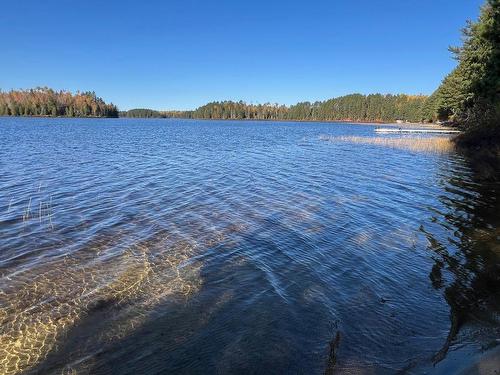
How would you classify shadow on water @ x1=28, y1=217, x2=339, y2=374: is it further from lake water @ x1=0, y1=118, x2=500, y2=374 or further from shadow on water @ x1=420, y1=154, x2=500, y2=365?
shadow on water @ x1=420, y1=154, x2=500, y2=365

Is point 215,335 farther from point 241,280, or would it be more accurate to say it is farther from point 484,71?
point 484,71

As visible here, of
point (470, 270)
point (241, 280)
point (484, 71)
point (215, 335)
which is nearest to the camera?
point (215, 335)

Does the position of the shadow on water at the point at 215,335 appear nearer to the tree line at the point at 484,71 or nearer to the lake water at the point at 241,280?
the lake water at the point at 241,280

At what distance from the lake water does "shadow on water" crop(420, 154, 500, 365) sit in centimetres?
5

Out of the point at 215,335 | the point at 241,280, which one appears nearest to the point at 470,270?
the point at 241,280

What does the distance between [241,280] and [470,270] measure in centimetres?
645

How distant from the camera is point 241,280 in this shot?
9.77m

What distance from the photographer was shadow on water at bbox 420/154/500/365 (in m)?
7.30

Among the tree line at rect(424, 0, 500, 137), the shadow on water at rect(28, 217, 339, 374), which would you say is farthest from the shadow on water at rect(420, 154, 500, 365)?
the tree line at rect(424, 0, 500, 137)

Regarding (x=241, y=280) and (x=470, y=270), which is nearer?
(x=241, y=280)

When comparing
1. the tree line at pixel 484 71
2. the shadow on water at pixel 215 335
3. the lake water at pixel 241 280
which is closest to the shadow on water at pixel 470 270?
the lake water at pixel 241 280

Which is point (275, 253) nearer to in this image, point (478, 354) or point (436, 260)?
point (436, 260)

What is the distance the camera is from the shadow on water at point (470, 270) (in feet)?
24.0

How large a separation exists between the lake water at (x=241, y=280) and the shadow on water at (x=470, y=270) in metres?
0.05
